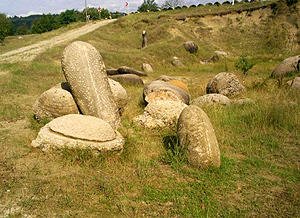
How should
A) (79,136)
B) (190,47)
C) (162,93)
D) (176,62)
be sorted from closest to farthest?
1. (79,136)
2. (162,93)
3. (176,62)
4. (190,47)

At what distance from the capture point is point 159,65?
22000 millimetres

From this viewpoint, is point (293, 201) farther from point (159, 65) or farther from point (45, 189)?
point (159, 65)

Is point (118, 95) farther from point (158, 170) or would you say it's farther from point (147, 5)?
point (147, 5)

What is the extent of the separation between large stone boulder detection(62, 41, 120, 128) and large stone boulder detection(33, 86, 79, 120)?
6.6 inches

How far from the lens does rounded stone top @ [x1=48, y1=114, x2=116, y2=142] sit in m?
6.66

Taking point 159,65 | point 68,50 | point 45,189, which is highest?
point 68,50

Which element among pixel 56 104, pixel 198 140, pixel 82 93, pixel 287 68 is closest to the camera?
pixel 198 140

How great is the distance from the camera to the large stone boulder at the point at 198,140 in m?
6.32

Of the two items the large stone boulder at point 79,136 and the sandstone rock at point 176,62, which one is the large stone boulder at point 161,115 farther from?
the sandstone rock at point 176,62

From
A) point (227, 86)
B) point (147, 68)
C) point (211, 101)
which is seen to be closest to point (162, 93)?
point (211, 101)

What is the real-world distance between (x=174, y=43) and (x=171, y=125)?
17.7 m

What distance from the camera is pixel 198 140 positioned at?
6383 millimetres

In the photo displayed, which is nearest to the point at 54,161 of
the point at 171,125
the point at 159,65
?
the point at 171,125

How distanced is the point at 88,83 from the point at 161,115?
183 cm
